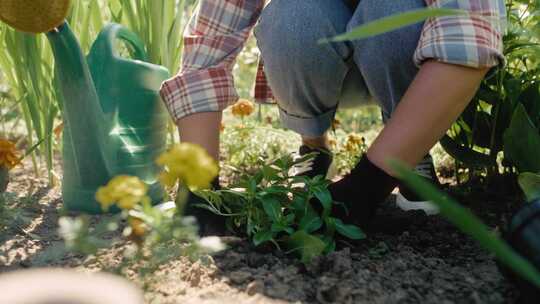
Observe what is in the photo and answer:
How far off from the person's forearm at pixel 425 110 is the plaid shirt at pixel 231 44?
24 millimetres

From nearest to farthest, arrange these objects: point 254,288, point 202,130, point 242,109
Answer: point 254,288 < point 202,130 < point 242,109

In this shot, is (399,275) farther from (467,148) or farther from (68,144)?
(68,144)

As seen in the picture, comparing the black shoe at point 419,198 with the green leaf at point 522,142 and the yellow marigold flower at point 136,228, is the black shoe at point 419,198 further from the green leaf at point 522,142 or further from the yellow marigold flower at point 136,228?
the yellow marigold flower at point 136,228

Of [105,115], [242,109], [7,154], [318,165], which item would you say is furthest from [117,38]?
[318,165]

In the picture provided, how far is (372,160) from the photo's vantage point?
3.72 feet

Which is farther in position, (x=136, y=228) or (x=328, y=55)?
(x=328, y=55)

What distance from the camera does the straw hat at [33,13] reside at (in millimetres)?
1112

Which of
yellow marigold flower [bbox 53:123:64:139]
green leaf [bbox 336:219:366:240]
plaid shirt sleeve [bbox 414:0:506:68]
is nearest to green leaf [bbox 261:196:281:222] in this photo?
green leaf [bbox 336:219:366:240]

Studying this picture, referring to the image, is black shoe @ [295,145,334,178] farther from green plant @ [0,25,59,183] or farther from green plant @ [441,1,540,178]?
green plant @ [0,25,59,183]

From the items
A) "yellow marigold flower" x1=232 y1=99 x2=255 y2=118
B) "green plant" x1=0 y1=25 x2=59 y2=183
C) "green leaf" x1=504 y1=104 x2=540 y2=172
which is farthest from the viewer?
"yellow marigold flower" x1=232 y1=99 x2=255 y2=118

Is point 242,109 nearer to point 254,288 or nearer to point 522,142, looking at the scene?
point 522,142

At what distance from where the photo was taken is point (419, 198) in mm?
1435

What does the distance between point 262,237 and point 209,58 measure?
1.56ft

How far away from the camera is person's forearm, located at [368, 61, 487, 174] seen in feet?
3.59
